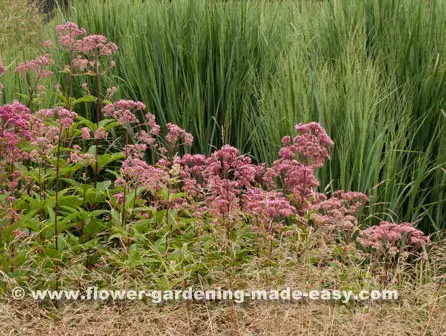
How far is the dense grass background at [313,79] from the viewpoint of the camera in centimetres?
460

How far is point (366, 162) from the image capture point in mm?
4496

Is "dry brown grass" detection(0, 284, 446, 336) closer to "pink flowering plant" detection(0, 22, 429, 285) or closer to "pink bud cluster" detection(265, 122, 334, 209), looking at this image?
"pink flowering plant" detection(0, 22, 429, 285)

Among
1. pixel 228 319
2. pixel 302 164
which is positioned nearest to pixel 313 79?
pixel 302 164

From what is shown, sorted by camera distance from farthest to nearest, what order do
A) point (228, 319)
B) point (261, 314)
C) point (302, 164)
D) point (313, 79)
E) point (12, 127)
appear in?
point (313, 79) → point (12, 127) → point (302, 164) → point (228, 319) → point (261, 314)

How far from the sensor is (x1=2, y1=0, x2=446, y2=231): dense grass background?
460 cm

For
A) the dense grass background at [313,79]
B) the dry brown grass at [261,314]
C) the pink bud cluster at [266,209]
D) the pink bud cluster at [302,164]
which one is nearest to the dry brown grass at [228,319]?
the dry brown grass at [261,314]

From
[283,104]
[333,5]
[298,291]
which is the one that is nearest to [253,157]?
[283,104]

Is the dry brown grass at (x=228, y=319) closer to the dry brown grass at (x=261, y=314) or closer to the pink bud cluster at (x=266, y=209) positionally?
the dry brown grass at (x=261, y=314)

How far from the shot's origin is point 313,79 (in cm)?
477

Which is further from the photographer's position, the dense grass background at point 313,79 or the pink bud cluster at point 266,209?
the dense grass background at point 313,79

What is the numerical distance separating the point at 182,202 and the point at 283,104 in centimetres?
102

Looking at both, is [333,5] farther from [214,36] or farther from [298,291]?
[298,291]

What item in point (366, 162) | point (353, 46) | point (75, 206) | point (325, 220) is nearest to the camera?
point (325, 220)

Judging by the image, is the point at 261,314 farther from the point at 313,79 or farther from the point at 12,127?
the point at 313,79
